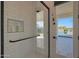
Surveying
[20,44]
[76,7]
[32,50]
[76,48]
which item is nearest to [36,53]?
[32,50]

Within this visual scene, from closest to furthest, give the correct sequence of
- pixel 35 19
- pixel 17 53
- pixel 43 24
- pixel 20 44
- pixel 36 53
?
pixel 17 53
pixel 20 44
pixel 36 53
pixel 35 19
pixel 43 24

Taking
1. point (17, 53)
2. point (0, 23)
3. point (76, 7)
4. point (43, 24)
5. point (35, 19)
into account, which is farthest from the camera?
point (76, 7)

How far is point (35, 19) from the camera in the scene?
2.06 m

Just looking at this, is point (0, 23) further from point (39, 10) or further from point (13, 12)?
point (39, 10)

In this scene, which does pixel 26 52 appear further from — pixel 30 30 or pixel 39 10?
pixel 39 10

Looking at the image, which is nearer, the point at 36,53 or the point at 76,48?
the point at 36,53

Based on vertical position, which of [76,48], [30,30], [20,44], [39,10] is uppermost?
[39,10]

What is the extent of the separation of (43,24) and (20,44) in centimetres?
66

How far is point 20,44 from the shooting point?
1720 millimetres

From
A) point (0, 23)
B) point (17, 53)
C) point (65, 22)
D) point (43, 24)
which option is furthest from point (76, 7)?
point (65, 22)

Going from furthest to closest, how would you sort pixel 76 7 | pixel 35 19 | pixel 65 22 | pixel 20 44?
pixel 65 22
pixel 76 7
pixel 35 19
pixel 20 44

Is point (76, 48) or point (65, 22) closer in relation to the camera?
point (76, 48)

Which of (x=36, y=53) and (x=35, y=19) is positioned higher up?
(x=35, y=19)

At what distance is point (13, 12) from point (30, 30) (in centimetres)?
55
